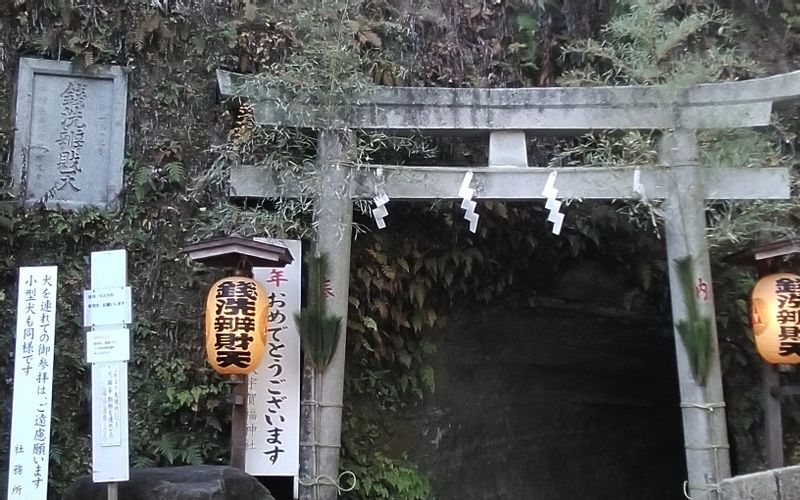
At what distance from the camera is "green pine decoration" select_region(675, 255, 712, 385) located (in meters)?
5.99

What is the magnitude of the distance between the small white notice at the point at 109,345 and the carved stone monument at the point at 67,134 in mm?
1674

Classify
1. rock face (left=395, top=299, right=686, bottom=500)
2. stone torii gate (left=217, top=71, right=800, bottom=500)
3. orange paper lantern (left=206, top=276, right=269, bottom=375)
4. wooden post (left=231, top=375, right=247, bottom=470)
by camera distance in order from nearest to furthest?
A: 1. orange paper lantern (left=206, top=276, right=269, bottom=375)
2. wooden post (left=231, top=375, right=247, bottom=470)
3. stone torii gate (left=217, top=71, right=800, bottom=500)
4. rock face (left=395, top=299, right=686, bottom=500)

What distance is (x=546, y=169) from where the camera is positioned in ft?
20.7

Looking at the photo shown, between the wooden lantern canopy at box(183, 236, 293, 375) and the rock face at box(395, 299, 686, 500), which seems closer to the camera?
the wooden lantern canopy at box(183, 236, 293, 375)

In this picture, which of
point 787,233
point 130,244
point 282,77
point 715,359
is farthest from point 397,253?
point 787,233

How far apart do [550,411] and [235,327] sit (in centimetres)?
472

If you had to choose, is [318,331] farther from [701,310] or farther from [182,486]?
[701,310]

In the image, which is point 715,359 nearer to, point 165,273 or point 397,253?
point 397,253

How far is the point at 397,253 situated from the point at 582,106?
2.01 meters

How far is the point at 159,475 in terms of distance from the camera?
527cm

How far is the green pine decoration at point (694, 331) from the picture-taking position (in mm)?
5988

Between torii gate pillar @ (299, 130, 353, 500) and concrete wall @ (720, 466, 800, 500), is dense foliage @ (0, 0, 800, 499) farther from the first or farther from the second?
concrete wall @ (720, 466, 800, 500)

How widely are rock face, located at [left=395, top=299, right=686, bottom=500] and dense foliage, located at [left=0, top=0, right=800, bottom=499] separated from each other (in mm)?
434

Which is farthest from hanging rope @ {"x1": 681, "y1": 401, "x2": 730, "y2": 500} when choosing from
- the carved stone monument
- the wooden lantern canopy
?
the carved stone monument
